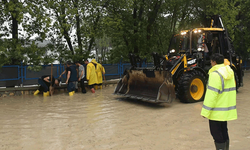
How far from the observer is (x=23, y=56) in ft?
38.7

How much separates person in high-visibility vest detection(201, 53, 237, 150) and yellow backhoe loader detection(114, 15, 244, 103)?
13.6 feet

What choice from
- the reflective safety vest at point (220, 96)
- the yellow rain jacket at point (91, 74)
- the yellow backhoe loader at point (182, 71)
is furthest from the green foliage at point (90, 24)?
the reflective safety vest at point (220, 96)

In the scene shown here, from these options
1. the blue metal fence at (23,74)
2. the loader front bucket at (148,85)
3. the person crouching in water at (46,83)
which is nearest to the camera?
the loader front bucket at (148,85)

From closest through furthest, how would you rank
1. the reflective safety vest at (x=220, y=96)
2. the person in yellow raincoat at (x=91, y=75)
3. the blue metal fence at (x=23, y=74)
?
1. the reflective safety vest at (x=220, y=96)
2. the blue metal fence at (x=23, y=74)
3. the person in yellow raincoat at (x=91, y=75)

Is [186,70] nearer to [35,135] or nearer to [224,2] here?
[35,135]

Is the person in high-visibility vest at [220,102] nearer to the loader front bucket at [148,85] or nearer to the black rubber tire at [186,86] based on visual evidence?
the loader front bucket at [148,85]

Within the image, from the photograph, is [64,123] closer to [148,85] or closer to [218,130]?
[148,85]

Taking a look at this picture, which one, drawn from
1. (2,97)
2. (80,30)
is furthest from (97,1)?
(2,97)

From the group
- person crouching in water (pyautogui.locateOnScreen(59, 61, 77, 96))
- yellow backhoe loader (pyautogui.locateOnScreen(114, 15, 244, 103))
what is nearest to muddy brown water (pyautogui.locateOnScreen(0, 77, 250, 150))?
yellow backhoe loader (pyautogui.locateOnScreen(114, 15, 244, 103))

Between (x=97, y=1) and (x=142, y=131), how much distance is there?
9926 millimetres

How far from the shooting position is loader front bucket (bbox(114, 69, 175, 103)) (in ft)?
26.8

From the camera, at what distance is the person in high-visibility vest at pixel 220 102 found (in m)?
3.74

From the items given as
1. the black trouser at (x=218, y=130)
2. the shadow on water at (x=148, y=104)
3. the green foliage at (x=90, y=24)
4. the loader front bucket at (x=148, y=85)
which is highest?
the green foliage at (x=90, y=24)

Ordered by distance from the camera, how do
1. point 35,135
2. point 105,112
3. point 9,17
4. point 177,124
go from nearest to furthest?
point 35,135
point 177,124
point 105,112
point 9,17
